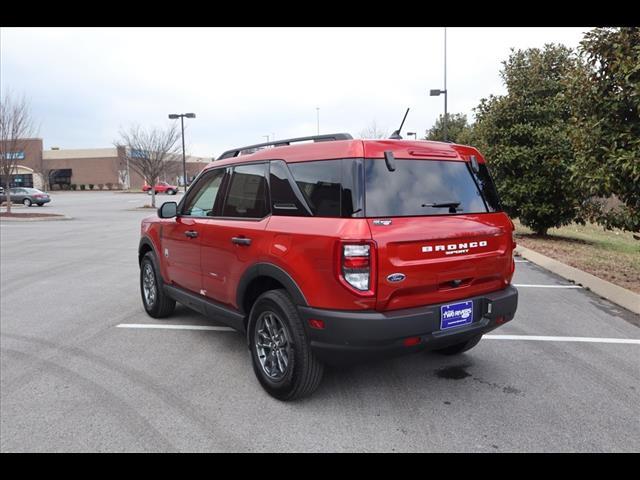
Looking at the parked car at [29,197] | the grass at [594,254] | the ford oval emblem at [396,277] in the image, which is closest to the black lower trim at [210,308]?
the ford oval emblem at [396,277]

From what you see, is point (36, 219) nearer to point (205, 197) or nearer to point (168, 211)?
point (168, 211)

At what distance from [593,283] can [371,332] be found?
5722 millimetres

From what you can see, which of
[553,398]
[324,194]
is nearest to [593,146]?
[553,398]

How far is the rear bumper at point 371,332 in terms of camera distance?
287 cm

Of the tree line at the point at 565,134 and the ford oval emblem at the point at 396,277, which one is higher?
the tree line at the point at 565,134

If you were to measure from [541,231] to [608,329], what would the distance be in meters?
8.55

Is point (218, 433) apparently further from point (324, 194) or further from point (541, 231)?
point (541, 231)

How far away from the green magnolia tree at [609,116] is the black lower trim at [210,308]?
5.14 meters

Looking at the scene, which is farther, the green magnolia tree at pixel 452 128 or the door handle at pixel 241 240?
the green magnolia tree at pixel 452 128

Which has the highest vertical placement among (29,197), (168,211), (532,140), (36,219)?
(532,140)

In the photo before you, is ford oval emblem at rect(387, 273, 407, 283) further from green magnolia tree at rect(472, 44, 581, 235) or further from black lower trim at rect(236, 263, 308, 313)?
green magnolia tree at rect(472, 44, 581, 235)

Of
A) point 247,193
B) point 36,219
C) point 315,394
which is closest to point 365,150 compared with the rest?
point 247,193

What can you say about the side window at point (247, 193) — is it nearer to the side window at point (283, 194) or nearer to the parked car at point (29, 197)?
the side window at point (283, 194)

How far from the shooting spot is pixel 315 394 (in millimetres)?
3473
